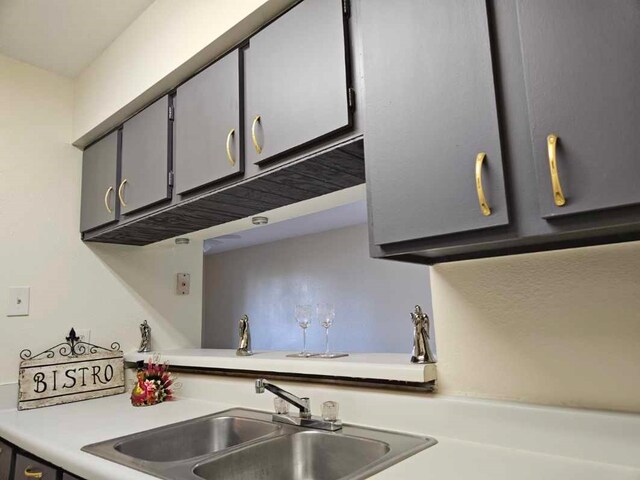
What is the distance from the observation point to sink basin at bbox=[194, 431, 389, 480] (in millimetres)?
1188

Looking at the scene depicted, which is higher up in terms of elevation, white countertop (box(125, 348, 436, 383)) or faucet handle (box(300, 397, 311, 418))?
white countertop (box(125, 348, 436, 383))

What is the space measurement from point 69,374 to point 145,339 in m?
0.37

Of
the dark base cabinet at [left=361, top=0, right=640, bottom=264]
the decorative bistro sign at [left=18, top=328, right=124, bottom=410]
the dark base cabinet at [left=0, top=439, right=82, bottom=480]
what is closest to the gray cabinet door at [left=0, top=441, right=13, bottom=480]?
the dark base cabinet at [left=0, top=439, right=82, bottom=480]

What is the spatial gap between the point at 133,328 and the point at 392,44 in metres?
1.90

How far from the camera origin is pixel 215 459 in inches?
45.0

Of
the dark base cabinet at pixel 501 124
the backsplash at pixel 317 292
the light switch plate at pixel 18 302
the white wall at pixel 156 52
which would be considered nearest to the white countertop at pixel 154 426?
the light switch plate at pixel 18 302

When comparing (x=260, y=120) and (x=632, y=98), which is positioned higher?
(x=260, y=120)

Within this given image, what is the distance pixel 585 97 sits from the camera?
755 mm

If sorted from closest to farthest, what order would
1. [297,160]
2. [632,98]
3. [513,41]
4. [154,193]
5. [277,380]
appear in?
1. [632,98]
2. [513,41]
3. [297,160]
4. [277,380]
5. [154,193]

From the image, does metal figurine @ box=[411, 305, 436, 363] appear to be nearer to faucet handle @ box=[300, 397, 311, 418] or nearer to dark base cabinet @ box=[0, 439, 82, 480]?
faucet handle @ box=[300, 397, 311, 418]

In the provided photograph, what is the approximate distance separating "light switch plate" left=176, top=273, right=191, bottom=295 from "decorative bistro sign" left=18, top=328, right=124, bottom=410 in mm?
449

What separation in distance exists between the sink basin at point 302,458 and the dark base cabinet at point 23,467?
405 millimetres

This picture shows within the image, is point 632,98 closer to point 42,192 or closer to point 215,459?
point 215,459

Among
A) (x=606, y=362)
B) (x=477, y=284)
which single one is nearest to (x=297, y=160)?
(x=477, y=284)
